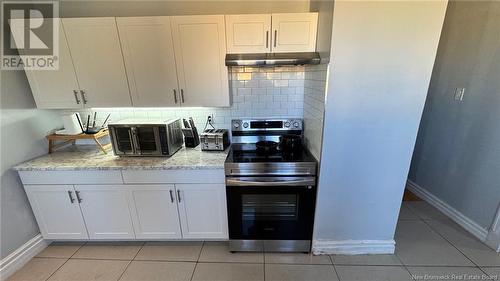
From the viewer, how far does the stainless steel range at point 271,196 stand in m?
1.74

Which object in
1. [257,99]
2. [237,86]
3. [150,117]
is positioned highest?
[237,86]

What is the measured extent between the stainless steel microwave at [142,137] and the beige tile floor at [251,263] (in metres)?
0.95

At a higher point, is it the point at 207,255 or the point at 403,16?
the point at 403,16

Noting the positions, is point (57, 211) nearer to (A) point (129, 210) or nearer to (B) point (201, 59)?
(A) point (129, 210)

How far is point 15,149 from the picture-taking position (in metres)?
1.88

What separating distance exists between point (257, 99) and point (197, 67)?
0.69m

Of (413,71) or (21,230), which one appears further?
(21,230)

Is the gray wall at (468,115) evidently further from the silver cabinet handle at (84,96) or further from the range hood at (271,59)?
the silver cabinet handle at (84,96)

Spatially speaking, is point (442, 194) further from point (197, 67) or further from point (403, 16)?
point (197, 67)

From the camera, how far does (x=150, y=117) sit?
232 centimetres

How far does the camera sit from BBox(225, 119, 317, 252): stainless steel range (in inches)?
68.5

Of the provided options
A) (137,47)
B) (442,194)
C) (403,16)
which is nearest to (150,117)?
(137,47)

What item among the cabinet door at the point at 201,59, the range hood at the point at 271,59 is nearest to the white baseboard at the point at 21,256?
the cabinet door at the point at 201,59

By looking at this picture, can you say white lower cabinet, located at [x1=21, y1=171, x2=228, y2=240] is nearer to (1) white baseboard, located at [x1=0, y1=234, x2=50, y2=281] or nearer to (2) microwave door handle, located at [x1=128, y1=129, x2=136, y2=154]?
(1) white baseboard, located at [x1=0, y1=234, x2=50, y2=281]
